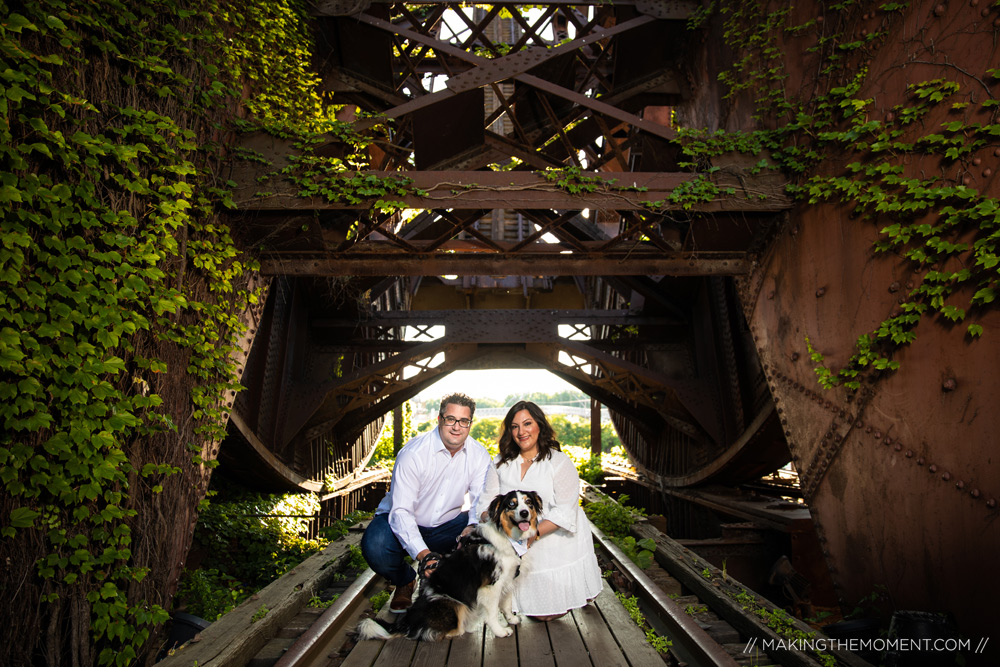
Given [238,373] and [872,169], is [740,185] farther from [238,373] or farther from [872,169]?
[238,373]

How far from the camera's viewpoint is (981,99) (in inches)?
166

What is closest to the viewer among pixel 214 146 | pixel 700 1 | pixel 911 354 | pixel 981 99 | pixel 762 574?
pixel 981 99

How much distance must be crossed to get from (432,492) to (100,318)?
2563 millimetres

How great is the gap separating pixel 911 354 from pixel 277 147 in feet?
19.9

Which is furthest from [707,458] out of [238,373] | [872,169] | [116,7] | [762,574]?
[116,7]

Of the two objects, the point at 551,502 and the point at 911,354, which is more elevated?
the point at 911,354

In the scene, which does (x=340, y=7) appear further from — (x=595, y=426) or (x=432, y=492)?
(x=595, y=426)

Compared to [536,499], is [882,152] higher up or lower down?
higher up

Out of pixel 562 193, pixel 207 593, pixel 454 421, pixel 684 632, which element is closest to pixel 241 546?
pixel 207 593

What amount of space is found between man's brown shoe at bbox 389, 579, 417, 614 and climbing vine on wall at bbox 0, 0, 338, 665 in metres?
1.69

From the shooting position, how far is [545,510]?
3.90 m

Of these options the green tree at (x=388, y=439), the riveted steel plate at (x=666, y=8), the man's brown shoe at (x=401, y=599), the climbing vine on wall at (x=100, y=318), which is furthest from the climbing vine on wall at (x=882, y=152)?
the green tree at (x=388, y=439)

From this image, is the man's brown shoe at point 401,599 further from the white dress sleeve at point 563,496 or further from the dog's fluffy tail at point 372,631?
the white dress sleeve at point 563,496

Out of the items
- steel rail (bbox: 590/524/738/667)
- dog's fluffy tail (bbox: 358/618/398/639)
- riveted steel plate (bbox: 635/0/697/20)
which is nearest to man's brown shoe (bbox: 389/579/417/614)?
dog's fluffy tail (bbox: 358/618/398/639)
